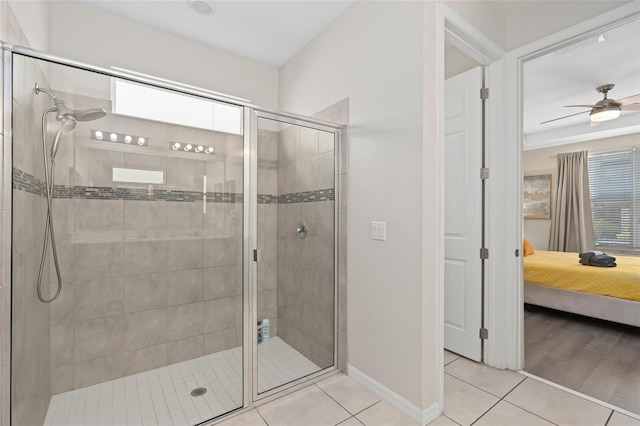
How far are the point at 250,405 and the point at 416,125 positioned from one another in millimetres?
1995

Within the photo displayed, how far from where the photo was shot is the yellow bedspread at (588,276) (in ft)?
9.94

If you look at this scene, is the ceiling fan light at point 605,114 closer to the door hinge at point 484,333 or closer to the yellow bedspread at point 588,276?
→ the yellow bedspread at point 588,276

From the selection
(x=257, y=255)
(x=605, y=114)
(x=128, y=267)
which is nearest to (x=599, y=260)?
(x=605, y=114)

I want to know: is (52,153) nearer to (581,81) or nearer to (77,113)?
(77,113)

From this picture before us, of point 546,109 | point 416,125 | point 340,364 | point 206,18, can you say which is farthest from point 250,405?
point 546,109

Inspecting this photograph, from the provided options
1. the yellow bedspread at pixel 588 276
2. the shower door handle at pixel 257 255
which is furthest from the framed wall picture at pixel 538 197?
the shower door handle at pixel 257 255

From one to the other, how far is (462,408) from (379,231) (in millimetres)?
1191

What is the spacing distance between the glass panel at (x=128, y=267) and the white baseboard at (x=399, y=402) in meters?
0.85

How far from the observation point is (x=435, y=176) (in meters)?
1.78

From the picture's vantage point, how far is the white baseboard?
1.71 m

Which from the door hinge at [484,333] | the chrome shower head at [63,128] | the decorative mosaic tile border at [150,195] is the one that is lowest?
the door hinge at [484,333]

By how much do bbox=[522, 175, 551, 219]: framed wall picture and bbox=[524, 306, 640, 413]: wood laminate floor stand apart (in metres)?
2.97

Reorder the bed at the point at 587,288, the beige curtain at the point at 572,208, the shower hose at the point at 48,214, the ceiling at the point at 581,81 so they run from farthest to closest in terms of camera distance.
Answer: the beige curtain at the point at 572,208 < the bed at the point at 587,288 < the ceiling at the point at 581,81 < the shower hose at the point at 48,214

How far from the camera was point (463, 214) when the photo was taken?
2494mm
